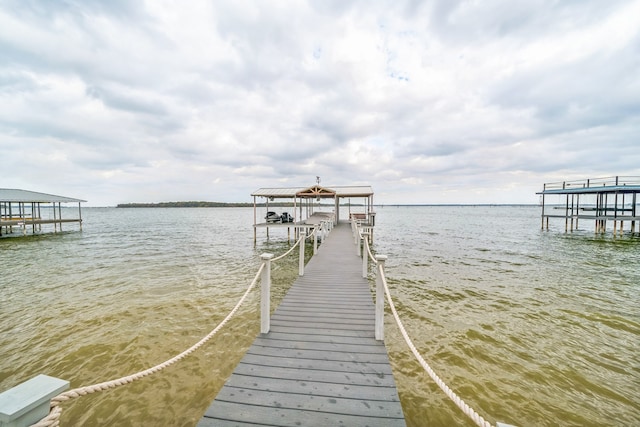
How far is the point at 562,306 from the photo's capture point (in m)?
8.09

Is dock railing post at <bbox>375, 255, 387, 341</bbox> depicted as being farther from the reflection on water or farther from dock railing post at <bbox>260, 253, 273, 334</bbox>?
dock railing post at <bbox>260, 253, 273, 334</bbox>

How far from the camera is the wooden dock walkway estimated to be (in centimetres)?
280

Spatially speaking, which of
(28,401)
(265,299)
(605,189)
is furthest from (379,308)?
(605,189)

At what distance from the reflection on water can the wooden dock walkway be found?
1137 millimetres

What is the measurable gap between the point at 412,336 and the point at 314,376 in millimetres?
3700

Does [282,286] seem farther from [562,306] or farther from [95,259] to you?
[95,259]

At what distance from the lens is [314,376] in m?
→ 3.46

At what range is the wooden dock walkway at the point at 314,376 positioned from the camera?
280 cm

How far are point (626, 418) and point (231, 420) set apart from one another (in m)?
A: 5.70

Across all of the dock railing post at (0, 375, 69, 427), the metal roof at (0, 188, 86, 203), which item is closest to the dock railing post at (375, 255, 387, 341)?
the dock railing post at (0, 375, 69, 427)

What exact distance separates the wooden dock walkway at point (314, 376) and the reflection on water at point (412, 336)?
1137 mm

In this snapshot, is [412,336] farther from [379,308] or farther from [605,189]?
[605,189]

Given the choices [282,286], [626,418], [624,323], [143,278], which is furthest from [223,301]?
[624,323]

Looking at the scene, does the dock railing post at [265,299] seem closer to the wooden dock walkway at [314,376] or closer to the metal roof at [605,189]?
A: the wooden dock walkway at [314,376]
